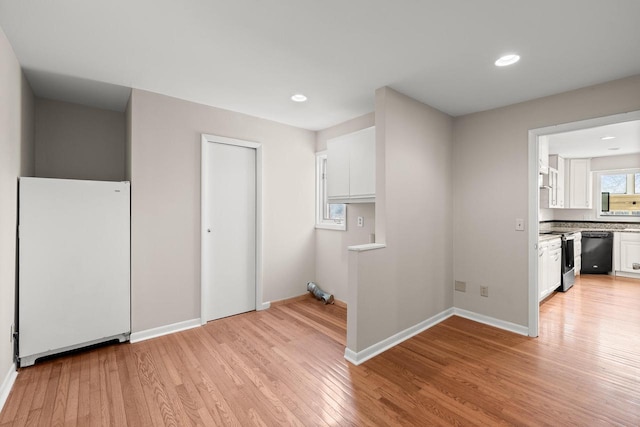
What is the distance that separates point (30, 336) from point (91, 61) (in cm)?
230

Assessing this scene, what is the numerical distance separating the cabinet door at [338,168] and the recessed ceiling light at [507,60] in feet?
5.19

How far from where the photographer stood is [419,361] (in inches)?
102

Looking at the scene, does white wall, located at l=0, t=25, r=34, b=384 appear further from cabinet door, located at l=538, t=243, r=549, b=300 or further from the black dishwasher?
the black dishwasher

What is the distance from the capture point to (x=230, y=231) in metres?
3.67

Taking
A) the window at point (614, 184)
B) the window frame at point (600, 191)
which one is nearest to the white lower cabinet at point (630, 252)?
the window frame at point (600, 191)

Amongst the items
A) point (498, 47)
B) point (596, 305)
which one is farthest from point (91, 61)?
point (596, 305)

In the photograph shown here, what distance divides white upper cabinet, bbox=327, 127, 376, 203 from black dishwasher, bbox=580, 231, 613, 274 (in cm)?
533

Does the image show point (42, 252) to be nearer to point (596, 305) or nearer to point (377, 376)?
point (377, 376)

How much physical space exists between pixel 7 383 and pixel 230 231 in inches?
84.8

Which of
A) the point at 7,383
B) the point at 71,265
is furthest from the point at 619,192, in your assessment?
the point at 7,383

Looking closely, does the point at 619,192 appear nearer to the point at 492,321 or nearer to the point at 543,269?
the point at 543,269

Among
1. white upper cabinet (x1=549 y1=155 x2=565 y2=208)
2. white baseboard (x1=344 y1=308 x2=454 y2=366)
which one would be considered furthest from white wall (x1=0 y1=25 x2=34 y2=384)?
white upper cabinet (x1=549 y1=155 x2=565 y2=208)

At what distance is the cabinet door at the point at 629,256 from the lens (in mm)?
5410

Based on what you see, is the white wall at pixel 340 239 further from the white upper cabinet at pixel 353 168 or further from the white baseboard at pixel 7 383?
the white baseboard at pixel 7 383
